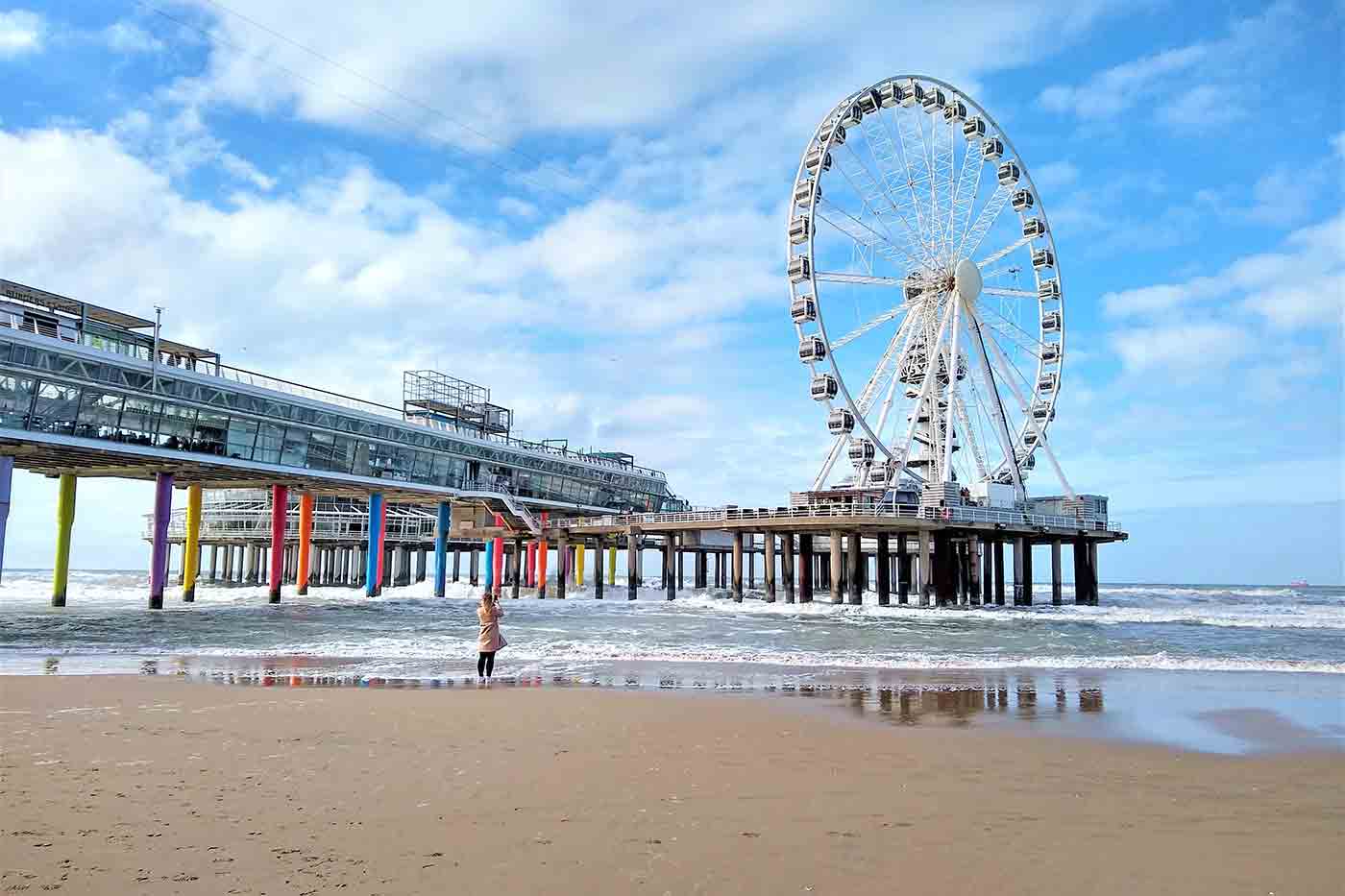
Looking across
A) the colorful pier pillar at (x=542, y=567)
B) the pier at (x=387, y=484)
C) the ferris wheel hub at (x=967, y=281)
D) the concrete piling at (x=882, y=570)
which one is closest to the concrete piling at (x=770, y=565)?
the pier at (x=387, y=484)

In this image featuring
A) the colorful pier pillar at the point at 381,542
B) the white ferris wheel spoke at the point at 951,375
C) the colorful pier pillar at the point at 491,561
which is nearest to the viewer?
the white ferris wheel spoke at the point at 951,375

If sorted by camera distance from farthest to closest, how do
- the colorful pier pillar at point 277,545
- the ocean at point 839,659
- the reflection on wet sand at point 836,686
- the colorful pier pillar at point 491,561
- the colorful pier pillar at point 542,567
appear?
the colorful pier pillar at point 491,561
the colorful pier pillar at point 542,567
the colorful pier pillar at point 277,545
the ocean at point 839,659
the reflection on wet sand at point 836,686

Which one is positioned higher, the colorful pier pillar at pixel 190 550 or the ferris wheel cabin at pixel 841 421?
the ferris wheel cabin at pixel 841 421

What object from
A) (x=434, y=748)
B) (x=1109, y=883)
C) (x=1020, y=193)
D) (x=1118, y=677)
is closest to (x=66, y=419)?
(x=434, y=748)

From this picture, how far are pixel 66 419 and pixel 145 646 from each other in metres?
17.4

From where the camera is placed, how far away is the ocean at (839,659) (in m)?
10.9

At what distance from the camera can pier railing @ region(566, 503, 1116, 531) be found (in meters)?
38.0

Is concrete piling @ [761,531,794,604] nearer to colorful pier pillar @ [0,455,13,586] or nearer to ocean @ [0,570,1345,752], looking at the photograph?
ocean @ [0,570,1345,752]

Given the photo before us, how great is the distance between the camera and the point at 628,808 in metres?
5.91

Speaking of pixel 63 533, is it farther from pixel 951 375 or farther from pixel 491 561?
pixel 951 375

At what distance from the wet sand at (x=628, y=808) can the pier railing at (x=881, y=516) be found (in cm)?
2928

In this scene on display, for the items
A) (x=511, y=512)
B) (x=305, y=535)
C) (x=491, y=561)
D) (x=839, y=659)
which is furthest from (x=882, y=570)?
(x=305, y=535)

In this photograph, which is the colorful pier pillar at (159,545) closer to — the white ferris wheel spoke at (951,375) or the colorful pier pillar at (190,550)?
the colorful pier pillar at (190,550)

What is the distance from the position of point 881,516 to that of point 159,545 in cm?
2885
